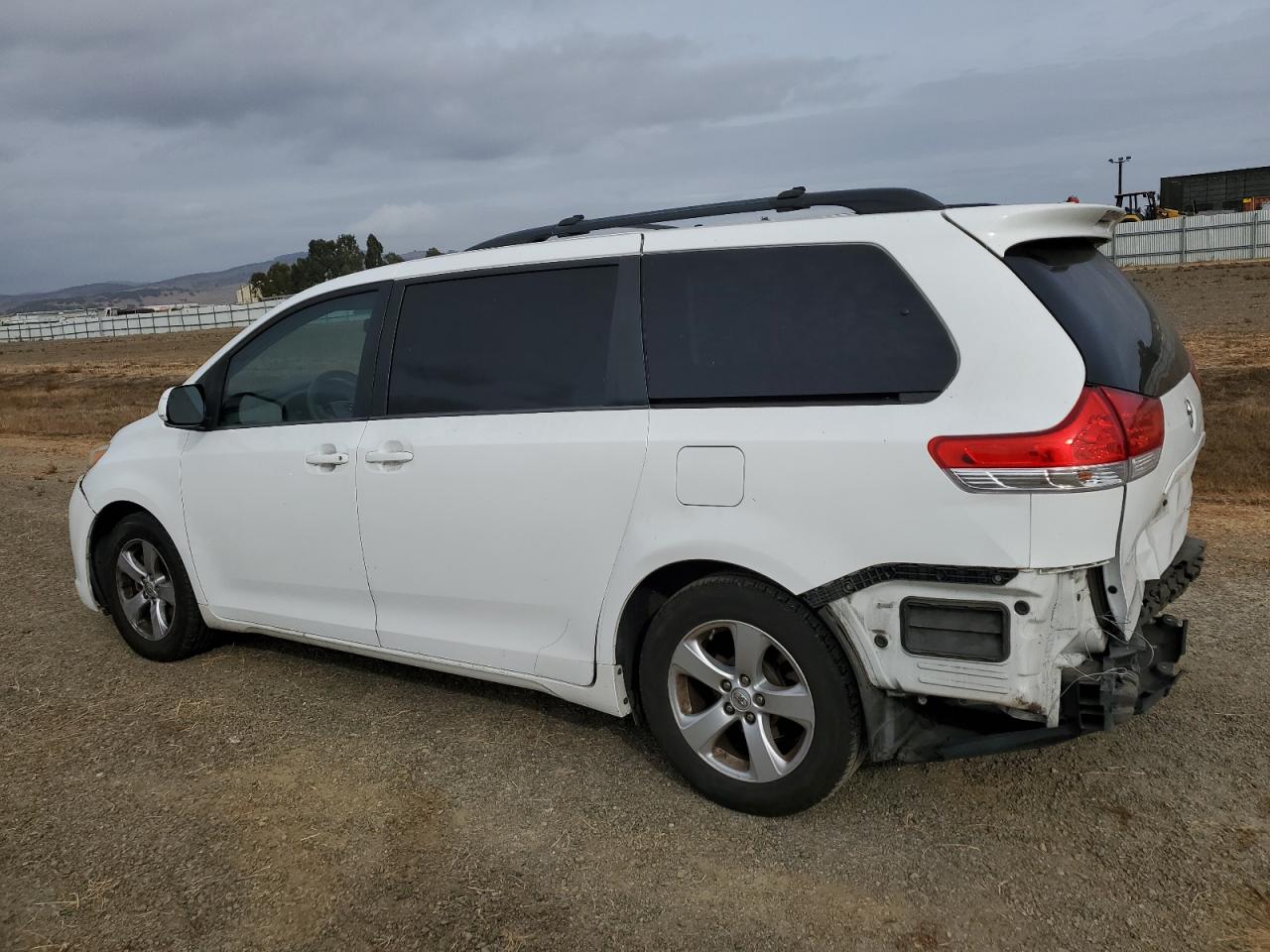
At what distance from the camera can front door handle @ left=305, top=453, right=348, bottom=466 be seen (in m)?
4.26

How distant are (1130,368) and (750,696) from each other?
1500 millimetres

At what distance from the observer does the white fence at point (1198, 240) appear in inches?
1747

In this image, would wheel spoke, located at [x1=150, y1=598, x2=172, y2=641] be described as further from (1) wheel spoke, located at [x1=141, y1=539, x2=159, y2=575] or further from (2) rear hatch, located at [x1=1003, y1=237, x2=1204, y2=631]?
(2) rear hatch, located at [x1=1003, y1=237, x2=1204, y2=631]

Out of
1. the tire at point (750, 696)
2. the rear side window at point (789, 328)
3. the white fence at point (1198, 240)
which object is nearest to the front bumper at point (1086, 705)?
the tire at point (750, 696)

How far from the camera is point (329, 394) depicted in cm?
452

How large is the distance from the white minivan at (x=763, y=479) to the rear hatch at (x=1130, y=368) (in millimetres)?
15

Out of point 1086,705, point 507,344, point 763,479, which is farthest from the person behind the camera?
point 507,344

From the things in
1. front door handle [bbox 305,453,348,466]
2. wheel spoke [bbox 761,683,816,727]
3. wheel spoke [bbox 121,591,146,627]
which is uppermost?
front door handle [bbox 305,453,348,466]

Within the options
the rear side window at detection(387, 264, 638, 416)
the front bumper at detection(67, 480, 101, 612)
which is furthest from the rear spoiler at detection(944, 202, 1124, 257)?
the front bumper at detection(67, 480, 101, 612)

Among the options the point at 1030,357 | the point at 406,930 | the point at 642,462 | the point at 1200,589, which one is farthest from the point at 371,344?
the point at 1200,589

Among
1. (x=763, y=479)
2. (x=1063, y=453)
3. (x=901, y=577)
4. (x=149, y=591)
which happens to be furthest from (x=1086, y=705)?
(x=149, y=591)

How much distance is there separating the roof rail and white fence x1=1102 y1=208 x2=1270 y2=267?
147 ft

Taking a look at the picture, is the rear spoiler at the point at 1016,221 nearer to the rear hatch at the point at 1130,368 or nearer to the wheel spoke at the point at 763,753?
the rear hatch at the point at 1130,368

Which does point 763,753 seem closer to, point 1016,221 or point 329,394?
point 1016,221
